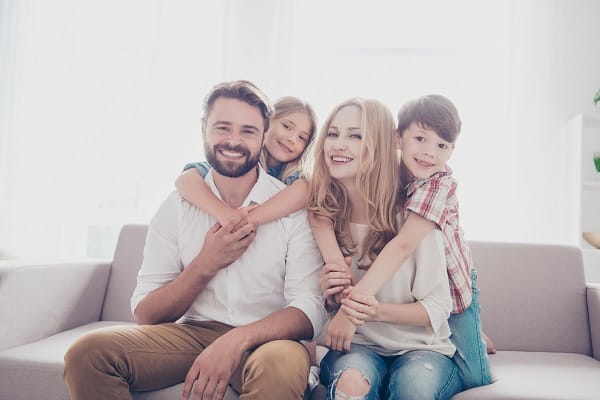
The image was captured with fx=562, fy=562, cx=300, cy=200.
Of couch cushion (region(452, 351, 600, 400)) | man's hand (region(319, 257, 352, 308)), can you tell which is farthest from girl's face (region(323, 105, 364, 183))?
couch cushion (region(452, 351, 600, 400))

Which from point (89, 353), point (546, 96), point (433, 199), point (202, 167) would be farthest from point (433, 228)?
point (546, 96)

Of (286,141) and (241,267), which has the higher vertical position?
(286,141)

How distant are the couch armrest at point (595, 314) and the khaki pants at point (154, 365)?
1.01m

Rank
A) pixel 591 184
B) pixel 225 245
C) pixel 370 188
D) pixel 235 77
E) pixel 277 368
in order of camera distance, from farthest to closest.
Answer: pixel 235 77
pixel 591 184
pixel 370 188
pixel 225 245
pixel 277 368

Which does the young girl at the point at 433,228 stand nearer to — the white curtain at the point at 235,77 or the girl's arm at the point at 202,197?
the girl's arm at the point at 202,197

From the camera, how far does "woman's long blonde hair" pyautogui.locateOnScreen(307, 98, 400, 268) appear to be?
58.2 inches

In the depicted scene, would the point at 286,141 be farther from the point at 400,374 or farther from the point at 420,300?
the point at 400,374

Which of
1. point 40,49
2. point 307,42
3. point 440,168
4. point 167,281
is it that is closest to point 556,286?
point 440,168

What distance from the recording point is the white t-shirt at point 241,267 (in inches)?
58.1

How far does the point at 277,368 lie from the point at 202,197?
0.53 metres

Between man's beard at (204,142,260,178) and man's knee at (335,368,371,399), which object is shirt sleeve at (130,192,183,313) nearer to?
man's beard at (204,142,260,178)

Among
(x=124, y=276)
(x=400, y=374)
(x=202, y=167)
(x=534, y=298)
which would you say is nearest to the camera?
(x=400, y=374)

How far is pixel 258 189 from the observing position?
1.59 metres

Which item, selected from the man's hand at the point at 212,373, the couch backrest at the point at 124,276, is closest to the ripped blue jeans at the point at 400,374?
the man's hand at the point at 212,373
